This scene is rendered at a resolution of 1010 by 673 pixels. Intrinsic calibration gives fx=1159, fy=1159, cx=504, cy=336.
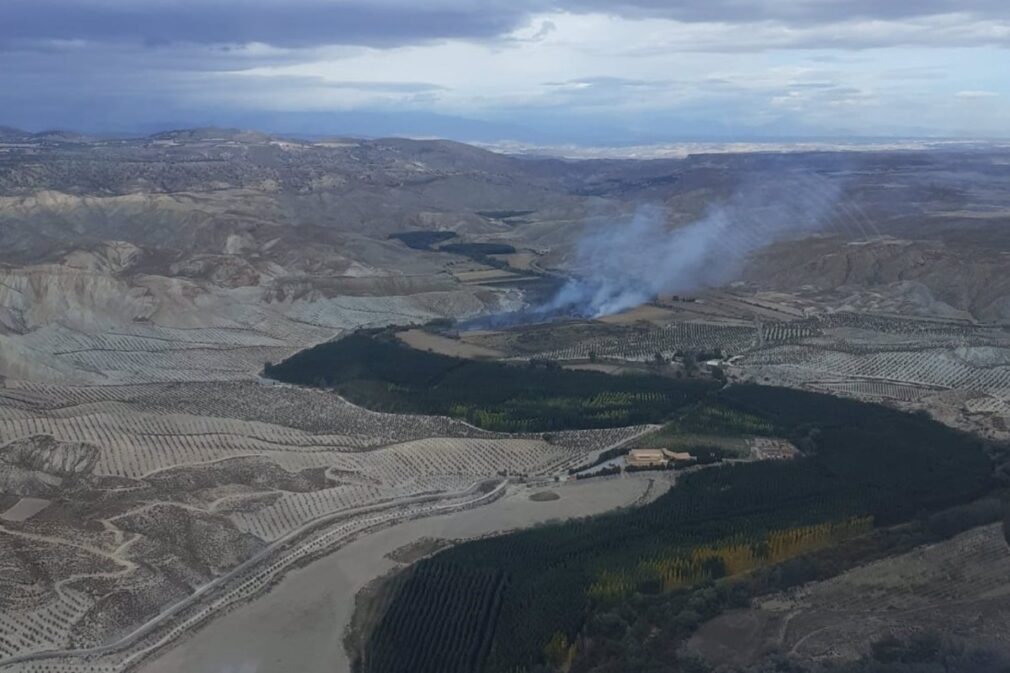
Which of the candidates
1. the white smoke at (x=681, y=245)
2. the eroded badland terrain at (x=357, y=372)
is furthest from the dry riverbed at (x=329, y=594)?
the white smoke at (x=681, y=245)

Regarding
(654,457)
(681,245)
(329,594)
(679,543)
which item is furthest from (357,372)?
(681,245)

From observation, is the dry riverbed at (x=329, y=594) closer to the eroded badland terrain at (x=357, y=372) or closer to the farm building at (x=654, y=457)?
the eroded badland terrain at (x=357, y=372)

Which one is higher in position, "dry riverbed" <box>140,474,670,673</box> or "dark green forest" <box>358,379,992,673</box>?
"dark green forest" <box>358,379,992,673</box>

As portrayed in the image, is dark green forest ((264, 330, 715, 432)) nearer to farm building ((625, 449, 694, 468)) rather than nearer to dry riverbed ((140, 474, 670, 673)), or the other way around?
farm building ((625, 449, 694, 468))

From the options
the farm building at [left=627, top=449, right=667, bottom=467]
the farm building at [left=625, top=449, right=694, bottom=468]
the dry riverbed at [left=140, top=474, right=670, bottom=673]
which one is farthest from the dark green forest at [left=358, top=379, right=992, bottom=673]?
the farm building at [left=627, top=449, right=667, bottom=467]

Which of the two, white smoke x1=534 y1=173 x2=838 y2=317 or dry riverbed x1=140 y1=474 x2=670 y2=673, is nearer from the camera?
dry riverbed x1=140 y1=474 x2=670 y2=673

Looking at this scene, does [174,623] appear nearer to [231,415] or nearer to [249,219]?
[231,415]
